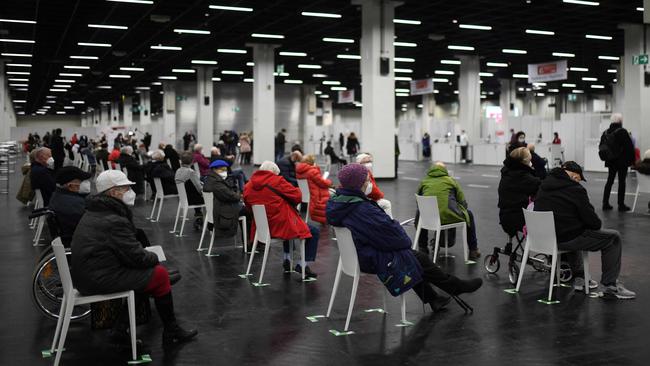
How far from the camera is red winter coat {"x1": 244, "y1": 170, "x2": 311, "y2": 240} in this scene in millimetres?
7387

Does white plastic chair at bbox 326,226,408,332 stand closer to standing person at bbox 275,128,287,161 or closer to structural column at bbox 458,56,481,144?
standing person at bbox 275,128,287,161

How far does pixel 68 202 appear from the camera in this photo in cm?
689

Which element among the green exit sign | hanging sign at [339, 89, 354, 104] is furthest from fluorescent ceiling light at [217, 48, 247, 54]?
hanging sign at [339, 89, 354, 104]

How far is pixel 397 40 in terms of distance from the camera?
27141 millimetres

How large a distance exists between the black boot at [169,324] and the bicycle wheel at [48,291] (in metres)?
1.08

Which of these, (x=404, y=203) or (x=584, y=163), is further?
(x=584, y=163)

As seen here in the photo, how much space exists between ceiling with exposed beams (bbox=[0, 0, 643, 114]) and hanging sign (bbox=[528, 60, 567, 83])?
2.10 ft

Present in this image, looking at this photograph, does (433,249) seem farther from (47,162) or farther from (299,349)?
(47,162)

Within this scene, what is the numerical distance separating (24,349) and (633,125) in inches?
922

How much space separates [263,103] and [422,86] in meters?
13.7

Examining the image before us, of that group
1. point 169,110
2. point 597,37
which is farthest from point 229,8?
point 169,110

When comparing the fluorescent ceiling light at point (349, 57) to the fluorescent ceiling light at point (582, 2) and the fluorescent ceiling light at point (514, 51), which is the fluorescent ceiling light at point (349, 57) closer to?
the fluorescent ceiling light at point (514, 51)

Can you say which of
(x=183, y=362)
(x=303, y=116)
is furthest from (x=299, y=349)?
(x=303, y=116)

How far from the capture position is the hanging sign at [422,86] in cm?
3938
